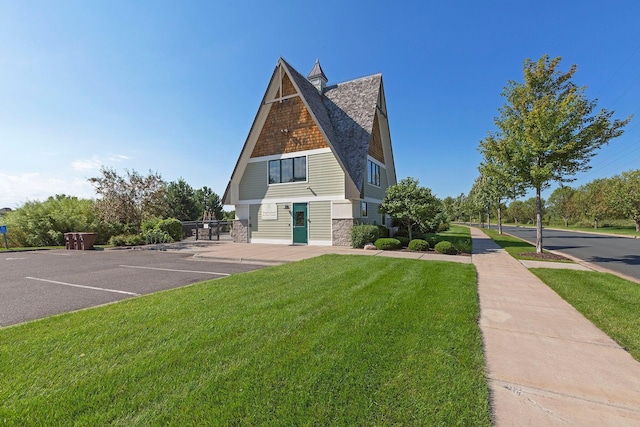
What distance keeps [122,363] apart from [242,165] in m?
15.8

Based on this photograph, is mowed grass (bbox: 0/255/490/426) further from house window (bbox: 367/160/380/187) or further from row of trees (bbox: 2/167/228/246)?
row of trees (bbox: 2/167/228/246)

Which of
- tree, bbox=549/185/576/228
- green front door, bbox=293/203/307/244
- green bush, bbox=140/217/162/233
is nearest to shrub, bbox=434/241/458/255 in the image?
green front door, bbox=293/203/307/244

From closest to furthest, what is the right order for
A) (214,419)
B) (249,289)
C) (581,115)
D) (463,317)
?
A: (214,419) → (463,317) → (249,289) → (581,115)

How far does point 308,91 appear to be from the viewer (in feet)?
55.2

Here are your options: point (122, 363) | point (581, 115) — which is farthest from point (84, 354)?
point (581, 115)

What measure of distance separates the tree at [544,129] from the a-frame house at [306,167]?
22.4 feet

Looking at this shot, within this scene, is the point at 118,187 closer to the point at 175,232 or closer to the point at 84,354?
the point at 175,232

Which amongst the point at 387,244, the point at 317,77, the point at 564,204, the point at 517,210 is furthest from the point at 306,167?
the point at 517,210

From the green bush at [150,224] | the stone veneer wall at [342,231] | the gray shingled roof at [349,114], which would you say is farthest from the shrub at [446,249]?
the green bush at [150,224]

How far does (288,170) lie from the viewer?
1650 cm

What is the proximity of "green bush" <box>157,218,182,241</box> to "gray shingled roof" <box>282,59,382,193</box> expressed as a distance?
1426 centimetres

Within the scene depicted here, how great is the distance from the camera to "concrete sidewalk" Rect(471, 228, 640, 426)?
2242 millimetres

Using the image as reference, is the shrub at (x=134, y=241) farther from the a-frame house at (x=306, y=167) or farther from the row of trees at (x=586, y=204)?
the row of trees at (x=586, y=204)

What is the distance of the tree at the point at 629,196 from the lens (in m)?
34.2
